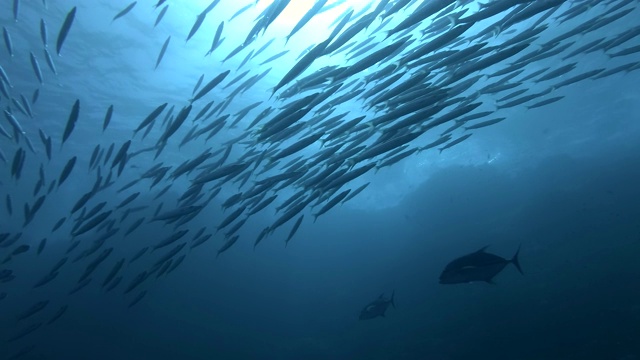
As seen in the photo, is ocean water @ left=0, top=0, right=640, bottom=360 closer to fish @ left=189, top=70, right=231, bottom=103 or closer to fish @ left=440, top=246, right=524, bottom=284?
fish @ left=440, top=246, right=524, bottom=284

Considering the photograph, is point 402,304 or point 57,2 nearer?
point 57,2

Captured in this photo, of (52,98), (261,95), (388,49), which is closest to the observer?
(388,49)

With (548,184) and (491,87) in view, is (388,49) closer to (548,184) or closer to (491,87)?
(491,87)

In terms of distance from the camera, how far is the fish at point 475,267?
577cm

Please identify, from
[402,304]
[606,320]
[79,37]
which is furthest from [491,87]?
[79,37]

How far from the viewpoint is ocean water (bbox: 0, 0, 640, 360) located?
986 cm

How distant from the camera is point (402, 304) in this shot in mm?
18109

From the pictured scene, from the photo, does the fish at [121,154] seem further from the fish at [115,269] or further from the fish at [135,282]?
the fish at [135,282]

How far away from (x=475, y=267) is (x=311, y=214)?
645 inches

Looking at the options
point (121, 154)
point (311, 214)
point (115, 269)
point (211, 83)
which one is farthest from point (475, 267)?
point (311, 214)

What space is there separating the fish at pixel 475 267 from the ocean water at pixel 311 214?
2.42ft

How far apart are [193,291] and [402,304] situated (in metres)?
13.7

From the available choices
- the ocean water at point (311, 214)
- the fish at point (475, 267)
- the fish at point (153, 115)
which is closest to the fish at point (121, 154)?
the fish at point (153, 115)

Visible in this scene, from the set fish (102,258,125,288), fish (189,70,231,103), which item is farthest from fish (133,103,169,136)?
fish (102,258,125,288)
